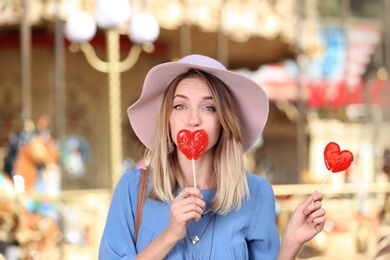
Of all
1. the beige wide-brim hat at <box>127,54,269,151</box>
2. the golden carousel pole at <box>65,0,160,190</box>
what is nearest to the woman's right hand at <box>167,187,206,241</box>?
the beige wide-brim hat at <box>127,54,269,151</box>

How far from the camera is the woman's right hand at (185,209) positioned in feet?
6.45

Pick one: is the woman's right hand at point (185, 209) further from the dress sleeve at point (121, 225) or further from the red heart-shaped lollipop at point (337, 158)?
the red heart-shaped lollipop at point (337, 158)

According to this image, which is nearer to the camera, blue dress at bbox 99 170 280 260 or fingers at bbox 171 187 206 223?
fingers at bbox 171 187 206 223

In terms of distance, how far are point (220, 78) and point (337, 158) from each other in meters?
0.34

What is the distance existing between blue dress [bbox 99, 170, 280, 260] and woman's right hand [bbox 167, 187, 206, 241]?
0.15 metres

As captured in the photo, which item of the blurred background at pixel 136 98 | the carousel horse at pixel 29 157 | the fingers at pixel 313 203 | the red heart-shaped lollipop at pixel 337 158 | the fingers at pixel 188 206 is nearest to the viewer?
the fingers at pixel 188 206

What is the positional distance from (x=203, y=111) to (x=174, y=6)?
31.2ft

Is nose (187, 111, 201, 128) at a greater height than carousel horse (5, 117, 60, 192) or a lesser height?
greater

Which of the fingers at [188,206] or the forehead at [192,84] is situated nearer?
the fingers at [188,206]

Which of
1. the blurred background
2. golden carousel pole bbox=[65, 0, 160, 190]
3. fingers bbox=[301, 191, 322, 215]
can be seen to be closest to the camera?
fingers bbox=[301, 191, 322, 215]

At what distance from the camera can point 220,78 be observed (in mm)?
2258

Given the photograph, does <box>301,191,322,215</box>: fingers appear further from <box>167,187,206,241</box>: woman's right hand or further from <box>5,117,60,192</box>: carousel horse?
<box>5,117,60,192</box>: carousel horse

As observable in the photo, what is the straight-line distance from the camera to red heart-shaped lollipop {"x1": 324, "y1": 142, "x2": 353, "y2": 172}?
2.19m

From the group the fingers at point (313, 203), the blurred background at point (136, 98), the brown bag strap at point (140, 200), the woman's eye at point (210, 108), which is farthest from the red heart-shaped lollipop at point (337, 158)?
the brown bag strap at point (140, 200)
